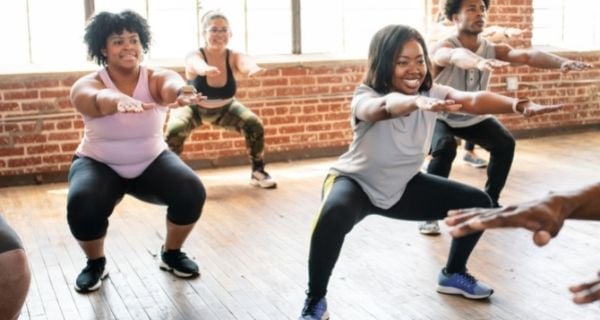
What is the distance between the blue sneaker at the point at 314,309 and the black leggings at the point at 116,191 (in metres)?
0.77

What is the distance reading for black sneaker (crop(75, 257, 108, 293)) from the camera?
335cm

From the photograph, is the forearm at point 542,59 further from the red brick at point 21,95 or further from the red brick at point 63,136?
the red brick at point 21,95

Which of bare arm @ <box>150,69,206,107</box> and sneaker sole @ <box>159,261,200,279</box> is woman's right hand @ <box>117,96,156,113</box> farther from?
sneaker sole @ <box>159,261,200,279</box>

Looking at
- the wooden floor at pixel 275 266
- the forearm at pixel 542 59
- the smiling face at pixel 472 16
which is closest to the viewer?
the wooden floor at pixel 275 266

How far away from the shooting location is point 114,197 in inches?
132

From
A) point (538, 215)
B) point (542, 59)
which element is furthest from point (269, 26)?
point (538, 215)

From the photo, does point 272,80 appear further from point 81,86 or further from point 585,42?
point 585,42

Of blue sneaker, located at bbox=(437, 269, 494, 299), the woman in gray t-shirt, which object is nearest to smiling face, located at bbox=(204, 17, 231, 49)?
the woman in gray t-shirt

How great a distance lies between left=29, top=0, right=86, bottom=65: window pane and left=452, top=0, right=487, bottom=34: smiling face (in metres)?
3.16

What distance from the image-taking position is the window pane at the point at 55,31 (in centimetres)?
588

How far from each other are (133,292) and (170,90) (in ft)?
2.93

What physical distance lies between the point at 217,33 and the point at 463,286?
2770mm

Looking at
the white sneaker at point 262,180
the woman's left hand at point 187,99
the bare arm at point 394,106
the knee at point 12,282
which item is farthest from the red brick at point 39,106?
the knee at point 12,282

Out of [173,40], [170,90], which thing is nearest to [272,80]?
[173,40]
